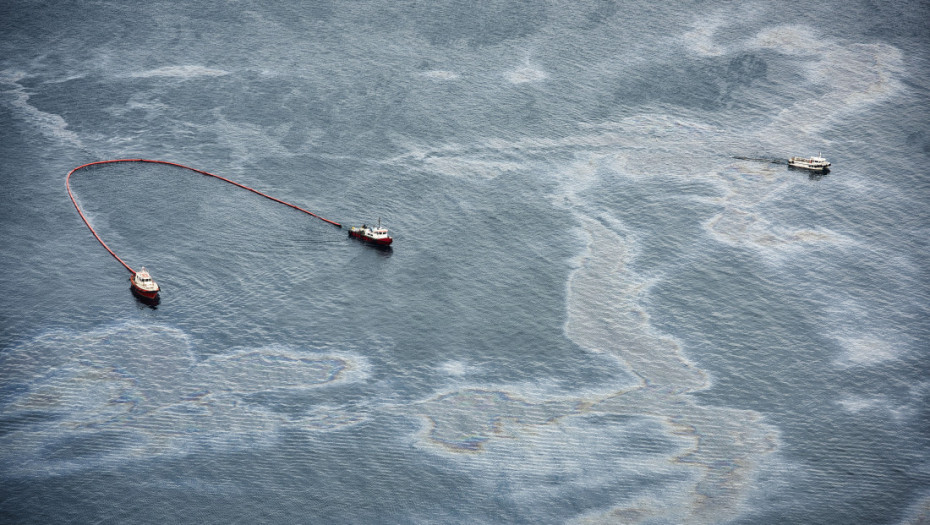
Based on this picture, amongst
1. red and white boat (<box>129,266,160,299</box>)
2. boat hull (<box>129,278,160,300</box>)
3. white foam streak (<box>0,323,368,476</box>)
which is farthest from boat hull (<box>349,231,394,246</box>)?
boat hull (<box>129,278,160,300</box>)

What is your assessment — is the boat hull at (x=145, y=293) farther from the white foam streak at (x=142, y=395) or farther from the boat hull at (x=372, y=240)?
the boat hull at (x=372, y=240)

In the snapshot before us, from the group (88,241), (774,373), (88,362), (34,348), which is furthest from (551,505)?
(88,241)

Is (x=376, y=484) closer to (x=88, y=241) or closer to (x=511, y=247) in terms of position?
(x=511, y=247)

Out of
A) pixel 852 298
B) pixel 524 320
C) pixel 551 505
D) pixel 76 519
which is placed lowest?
pixel 76 519

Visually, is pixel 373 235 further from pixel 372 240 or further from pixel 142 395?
pixel 142 395

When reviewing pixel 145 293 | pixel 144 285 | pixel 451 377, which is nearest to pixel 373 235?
pixel 451 377

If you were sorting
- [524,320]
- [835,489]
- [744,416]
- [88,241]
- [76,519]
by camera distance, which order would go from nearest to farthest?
[76,519] → [835,489] → [744,416] → [524,320] → [88,241]
